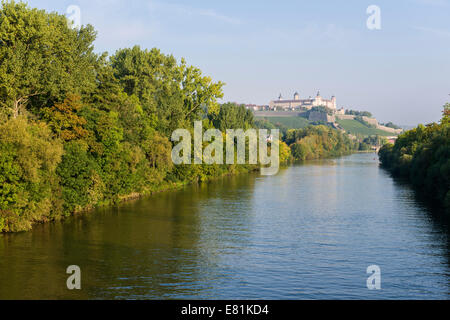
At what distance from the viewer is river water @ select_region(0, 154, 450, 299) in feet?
81.8

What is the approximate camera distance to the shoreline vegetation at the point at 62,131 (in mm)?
35781

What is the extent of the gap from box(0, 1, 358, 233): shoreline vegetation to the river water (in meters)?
2.26

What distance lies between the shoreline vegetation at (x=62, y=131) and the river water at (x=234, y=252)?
2258mm

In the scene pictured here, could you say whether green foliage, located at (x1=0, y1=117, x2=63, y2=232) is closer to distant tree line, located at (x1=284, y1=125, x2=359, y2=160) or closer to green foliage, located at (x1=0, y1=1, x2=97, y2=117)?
green foliage, located at (x1=0, y1=1, x2=97, y2=117)

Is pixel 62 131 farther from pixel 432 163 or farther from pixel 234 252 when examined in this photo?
pixel 432 163

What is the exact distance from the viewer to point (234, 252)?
3241 cm

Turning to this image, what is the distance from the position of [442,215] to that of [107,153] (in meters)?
33.7

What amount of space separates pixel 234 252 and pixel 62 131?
828 inches

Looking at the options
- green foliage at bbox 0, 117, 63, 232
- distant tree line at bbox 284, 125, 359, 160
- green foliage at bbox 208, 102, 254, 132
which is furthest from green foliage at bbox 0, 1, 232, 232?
distant tree line at bbox 284, 125, 359, 160

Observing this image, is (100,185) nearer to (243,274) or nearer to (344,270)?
(243,274)

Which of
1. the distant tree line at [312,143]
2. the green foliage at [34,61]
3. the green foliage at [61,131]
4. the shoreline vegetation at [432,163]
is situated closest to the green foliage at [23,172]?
Answer: the green foliage at [61,131]

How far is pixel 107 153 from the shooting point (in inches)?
1896

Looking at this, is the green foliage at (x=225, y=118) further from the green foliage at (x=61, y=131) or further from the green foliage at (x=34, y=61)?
the green foliage at (x=34, y=61)
